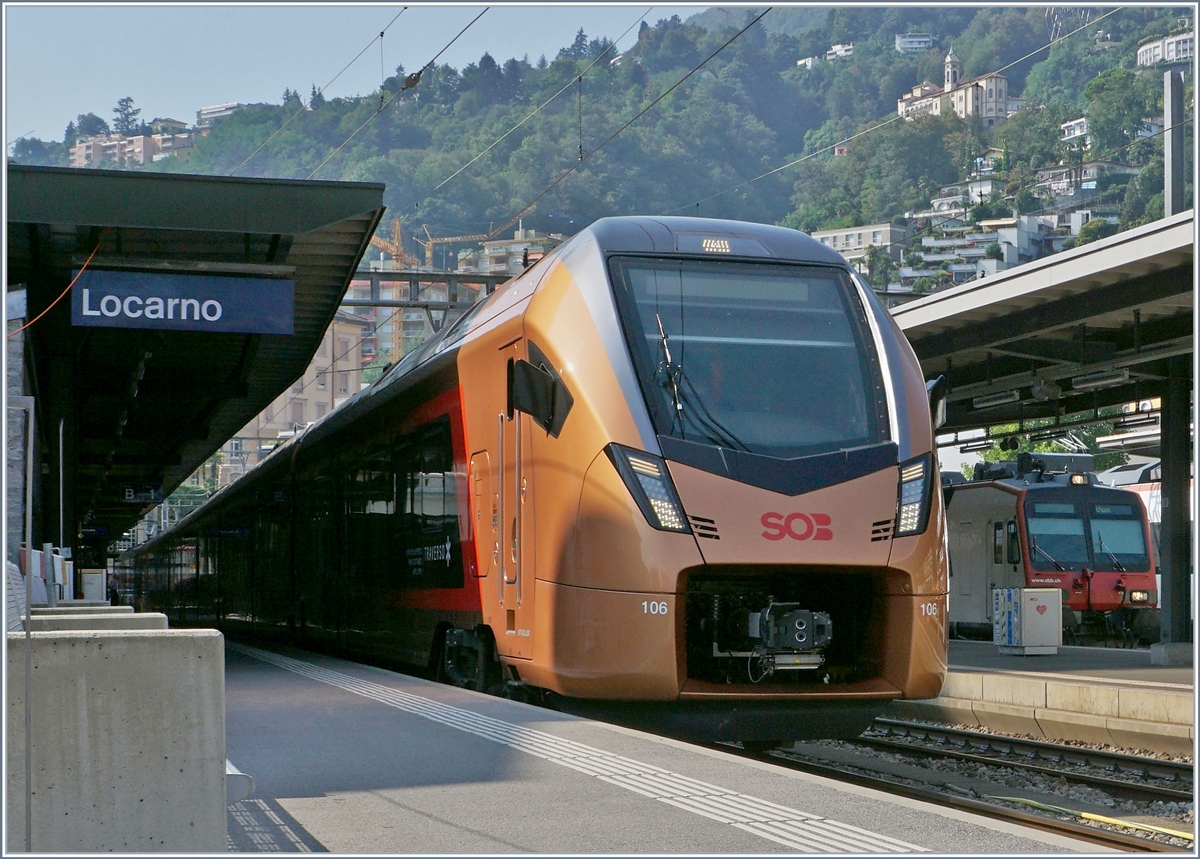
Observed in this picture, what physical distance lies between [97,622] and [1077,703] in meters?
9.79

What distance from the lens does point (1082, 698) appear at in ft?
41.9

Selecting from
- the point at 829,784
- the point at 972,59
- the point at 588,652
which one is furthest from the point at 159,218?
the point at 972,59

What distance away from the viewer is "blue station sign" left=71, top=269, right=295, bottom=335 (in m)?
12.1

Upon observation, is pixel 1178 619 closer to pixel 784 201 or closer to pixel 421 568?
pixel 421 568

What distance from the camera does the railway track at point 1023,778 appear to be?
8.68 m

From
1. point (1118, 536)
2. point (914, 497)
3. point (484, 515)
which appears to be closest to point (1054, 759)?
point (914, 497)

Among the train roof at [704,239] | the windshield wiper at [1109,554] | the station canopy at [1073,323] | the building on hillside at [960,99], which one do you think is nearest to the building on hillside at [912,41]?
the building on hillside at [960,99]

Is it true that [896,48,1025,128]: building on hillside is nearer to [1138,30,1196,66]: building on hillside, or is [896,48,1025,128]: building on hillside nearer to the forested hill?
the forested hill

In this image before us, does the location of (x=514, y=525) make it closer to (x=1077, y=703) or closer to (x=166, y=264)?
(x=166, y=264)

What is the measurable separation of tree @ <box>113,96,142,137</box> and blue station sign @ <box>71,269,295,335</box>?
121280 mm

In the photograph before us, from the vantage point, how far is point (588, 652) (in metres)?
8.58

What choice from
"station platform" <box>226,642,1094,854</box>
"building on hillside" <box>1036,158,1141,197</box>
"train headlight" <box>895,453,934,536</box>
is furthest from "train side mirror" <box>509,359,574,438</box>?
"building on hillside" <box>1036,158,1141,197</box>

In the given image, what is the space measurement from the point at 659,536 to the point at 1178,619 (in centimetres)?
1162

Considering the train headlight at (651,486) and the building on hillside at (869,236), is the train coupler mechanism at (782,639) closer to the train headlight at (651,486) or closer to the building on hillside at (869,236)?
the train headlight at (651,486)
